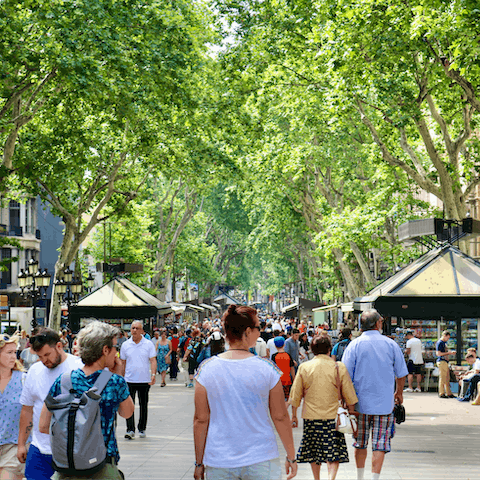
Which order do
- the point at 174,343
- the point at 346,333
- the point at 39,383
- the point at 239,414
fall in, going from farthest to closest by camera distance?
the point at 174,343 → the point at 346,333 → the point at 39,383 → the point at 239,414

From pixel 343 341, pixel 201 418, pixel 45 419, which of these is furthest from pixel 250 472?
pixel 343 341

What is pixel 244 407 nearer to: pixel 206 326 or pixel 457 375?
pixel 457 375

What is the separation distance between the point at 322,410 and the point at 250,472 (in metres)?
3.38

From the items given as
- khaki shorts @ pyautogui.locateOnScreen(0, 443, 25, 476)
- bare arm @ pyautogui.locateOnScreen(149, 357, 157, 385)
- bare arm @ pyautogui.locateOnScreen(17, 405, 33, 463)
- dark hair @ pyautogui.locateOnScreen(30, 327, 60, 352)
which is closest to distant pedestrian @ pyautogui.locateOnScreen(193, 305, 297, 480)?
dark hair @ pyautogui.locateOnScreen(30, 327, 60, 352)

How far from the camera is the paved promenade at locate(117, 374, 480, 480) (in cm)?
934

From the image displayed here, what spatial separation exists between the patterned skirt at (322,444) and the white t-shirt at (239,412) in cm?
317

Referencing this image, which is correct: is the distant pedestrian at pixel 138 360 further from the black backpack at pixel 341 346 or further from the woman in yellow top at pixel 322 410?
the woman in yellow top at pixel 322 410

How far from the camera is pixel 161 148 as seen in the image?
29.1 meters

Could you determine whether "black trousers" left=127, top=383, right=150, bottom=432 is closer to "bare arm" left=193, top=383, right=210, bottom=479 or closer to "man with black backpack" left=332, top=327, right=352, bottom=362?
"man with black backpack" left=332, top=327, right=352, bottom=362

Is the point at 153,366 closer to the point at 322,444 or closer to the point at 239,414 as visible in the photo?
the point at 322,444

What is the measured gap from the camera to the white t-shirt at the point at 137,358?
11.8m

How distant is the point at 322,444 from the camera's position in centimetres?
775

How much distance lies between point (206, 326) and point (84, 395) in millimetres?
26349

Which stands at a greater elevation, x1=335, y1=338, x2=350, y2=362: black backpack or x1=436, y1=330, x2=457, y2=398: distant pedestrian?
x1=335, y1=338, x2=350, y2=362: black backpack
